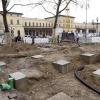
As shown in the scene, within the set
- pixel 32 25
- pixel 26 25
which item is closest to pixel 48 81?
pixel 26 25

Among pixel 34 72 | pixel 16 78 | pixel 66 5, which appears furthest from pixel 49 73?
pixel 66 5

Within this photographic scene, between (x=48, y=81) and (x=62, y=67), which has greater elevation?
(x=62, y=67)

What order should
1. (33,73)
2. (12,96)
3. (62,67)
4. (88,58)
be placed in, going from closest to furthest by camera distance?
(12,96)
(33,73)
(62,67)
(88,58)

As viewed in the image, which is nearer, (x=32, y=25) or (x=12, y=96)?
(x=12, y=96)

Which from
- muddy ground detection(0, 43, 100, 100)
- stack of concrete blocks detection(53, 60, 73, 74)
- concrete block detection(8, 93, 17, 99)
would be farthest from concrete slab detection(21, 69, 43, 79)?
concrete block detection(8, 93, 17, 99)

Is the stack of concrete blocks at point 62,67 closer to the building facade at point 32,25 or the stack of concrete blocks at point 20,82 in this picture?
the stack of concrete blocks at point 20,82

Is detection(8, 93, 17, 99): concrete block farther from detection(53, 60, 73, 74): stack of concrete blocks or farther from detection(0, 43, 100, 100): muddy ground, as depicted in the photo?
detection(53, 60, 73, 74): stack of concrete blocks

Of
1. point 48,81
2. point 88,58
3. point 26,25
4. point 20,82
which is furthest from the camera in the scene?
point 26,25

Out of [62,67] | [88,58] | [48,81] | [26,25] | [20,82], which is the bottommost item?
[48,81]

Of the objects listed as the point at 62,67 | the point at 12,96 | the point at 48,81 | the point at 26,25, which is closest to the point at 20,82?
the point at 12,96

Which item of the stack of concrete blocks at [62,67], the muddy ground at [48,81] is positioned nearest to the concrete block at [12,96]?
the muddy ground at [48,81]

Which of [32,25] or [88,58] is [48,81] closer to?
[88,58]

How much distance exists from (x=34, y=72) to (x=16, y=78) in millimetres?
1236

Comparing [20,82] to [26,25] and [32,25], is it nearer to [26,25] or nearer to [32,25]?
[26,25]
